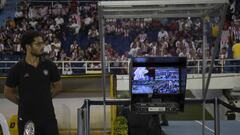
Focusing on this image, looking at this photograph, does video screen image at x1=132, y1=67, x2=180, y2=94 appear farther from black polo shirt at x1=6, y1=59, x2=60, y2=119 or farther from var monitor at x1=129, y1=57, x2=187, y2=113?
black polo shirt at x1=6, y1=59, x2=60, y2=119

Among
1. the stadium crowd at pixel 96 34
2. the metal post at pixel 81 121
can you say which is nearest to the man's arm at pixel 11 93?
the metal post at pixel 81 121

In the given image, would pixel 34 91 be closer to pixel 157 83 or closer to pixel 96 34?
pixel 157 83

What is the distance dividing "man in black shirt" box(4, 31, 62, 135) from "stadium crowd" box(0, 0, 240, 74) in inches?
57.3

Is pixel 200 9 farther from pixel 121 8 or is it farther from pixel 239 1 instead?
pixel 239 1

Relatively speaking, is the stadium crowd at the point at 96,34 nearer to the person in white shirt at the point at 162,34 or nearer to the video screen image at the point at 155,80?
the person in white shirt at the point at 162,34

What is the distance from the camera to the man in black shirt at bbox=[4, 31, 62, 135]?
192 inches

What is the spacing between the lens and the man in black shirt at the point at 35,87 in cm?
487

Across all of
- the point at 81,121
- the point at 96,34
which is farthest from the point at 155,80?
Result: the point at 96,34

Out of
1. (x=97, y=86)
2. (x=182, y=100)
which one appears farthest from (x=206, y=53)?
(x=97, y=86)

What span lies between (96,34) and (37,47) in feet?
45.6

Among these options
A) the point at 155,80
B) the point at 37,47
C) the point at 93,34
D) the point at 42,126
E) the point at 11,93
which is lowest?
the point at 42,126

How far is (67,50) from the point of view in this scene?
62.2ft

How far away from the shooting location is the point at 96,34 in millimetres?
18891

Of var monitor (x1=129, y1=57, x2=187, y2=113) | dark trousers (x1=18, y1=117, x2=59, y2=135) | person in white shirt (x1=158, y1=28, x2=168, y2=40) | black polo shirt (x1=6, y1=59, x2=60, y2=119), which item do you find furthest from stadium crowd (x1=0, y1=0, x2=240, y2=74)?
dark trousers (x1=18, y1=117, x2=59, y2=135)
